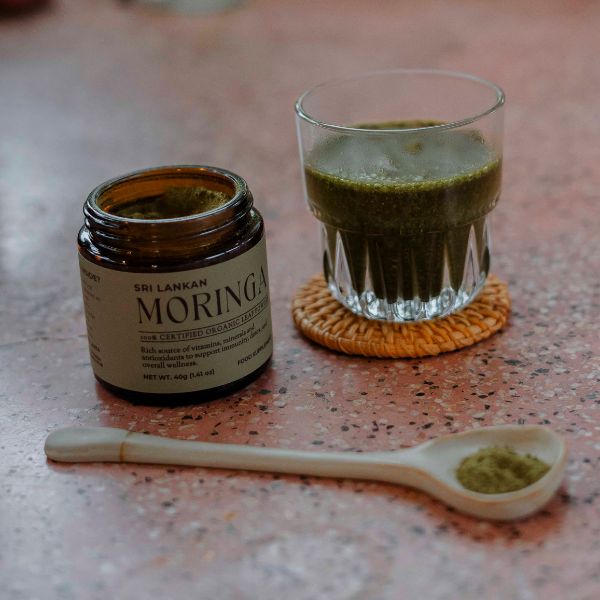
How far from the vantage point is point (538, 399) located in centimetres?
68

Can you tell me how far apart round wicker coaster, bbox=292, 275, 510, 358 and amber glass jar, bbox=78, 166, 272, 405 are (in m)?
0.08

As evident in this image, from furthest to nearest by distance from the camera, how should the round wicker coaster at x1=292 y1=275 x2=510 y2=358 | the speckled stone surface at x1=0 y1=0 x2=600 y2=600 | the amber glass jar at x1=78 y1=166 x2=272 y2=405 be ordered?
the round wicker coaster at x1=292 y1=275 x2=510 y2=358 < the amber glass jar at x1=78 y1=166 x2=272 y2=405 < the speckled stone surface at x1=0 y1=0 x2=600 y2=600

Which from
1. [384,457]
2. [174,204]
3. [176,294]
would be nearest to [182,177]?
[174,204]

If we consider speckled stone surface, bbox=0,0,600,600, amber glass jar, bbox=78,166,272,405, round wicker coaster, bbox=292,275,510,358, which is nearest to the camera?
speckled stone surface, bbox=0,0,600,600

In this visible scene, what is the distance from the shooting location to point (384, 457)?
0.60 metres

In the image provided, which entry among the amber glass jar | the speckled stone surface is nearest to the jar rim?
the amber glass jar

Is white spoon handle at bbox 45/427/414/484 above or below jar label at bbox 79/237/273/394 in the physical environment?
below

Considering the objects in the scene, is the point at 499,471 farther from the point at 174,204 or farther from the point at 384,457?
the point at 174,204

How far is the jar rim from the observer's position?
65 centimetres

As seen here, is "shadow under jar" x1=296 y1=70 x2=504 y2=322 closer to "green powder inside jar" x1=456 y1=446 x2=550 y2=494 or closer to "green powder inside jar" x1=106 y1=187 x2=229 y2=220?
"green powder inside jar" x1=106 y1=187 x2=229 y2=220

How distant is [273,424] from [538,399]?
0.19 meters

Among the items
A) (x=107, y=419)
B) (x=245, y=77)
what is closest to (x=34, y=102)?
(x=245, y=77)

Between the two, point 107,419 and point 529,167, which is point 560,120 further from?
point 107,419

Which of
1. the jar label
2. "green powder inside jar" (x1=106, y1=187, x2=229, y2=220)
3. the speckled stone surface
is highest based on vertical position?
"green powder inside jar" (x1=106, y1=187, x2=229, y2=220)
